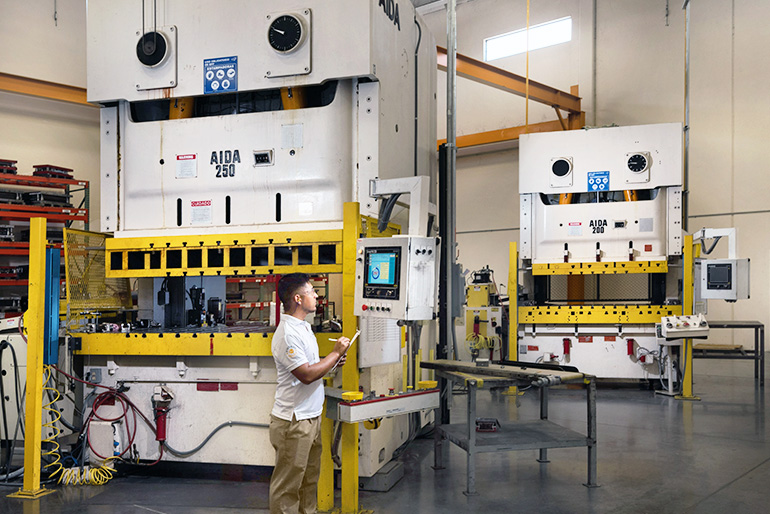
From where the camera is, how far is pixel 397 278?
3.11m

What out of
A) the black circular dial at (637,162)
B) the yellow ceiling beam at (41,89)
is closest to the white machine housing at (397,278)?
the black circular dial at (637,162)

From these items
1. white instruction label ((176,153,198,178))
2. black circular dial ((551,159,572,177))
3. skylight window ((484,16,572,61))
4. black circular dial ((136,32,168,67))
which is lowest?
white instruction label ((176,153,198,178))

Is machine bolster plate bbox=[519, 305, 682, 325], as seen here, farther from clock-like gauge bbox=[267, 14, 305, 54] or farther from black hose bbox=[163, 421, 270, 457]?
clock-like gauge bbox=[267, 14, 305, 54]

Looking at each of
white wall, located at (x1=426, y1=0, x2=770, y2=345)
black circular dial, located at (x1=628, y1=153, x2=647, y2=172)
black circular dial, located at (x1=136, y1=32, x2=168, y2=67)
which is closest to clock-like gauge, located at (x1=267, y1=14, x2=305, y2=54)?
black circular dial, located at (x1=136, y1=32, x2=168, y2=67)

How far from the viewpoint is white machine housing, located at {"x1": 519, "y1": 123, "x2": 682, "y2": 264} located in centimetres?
712

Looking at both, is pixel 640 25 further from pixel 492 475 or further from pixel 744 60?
pixel 492 475

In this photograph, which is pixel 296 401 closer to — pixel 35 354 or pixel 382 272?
pixel 382 272

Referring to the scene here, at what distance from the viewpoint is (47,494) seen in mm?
3783

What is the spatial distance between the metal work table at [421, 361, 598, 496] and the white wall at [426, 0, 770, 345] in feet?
24.5

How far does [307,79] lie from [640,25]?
890 cm

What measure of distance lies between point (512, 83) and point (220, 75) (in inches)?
289

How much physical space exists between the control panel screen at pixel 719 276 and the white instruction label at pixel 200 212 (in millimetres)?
5487

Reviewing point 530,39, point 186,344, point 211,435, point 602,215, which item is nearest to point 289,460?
point 211,435

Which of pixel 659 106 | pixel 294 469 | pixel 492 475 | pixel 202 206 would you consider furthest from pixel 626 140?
pixel 294 469
